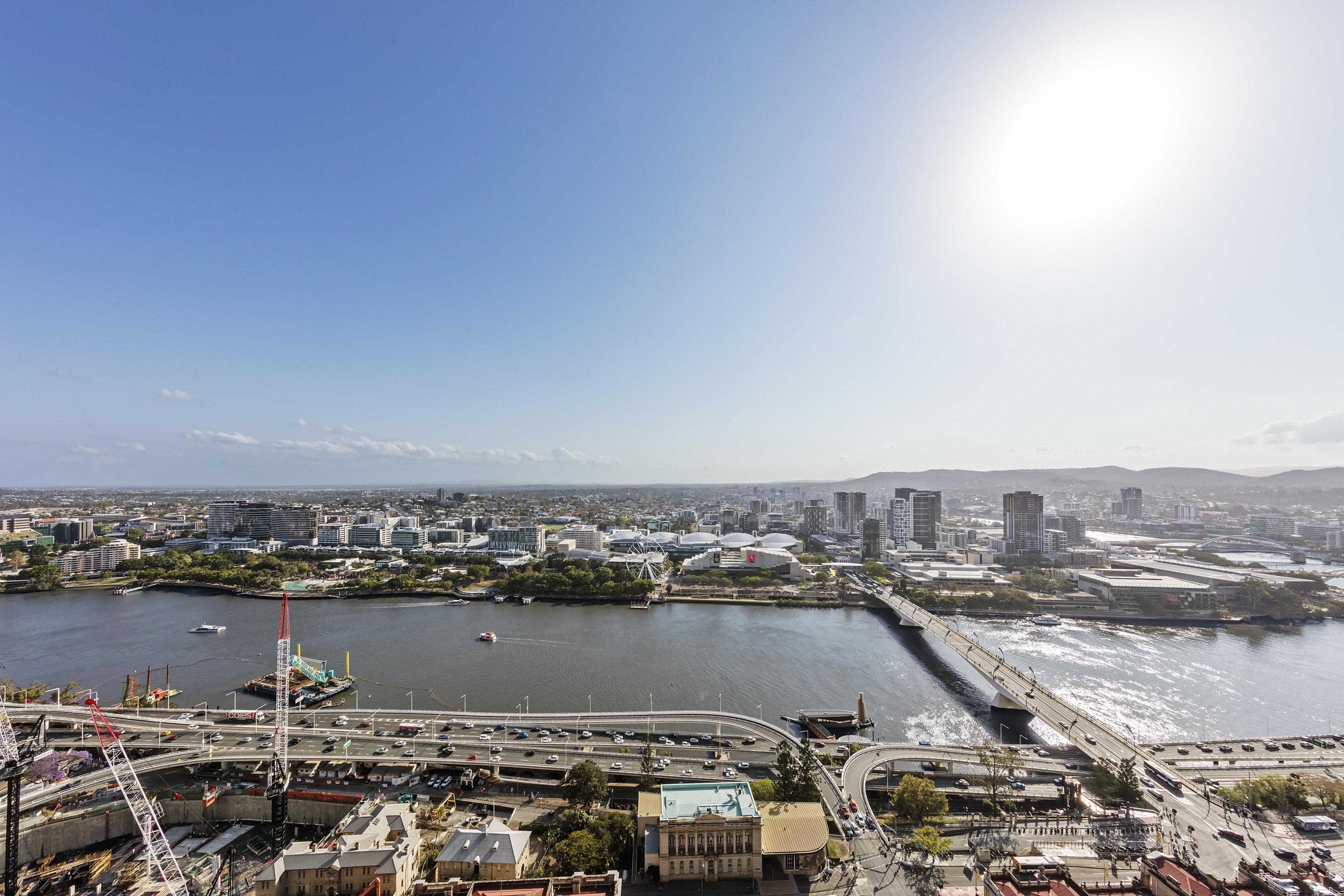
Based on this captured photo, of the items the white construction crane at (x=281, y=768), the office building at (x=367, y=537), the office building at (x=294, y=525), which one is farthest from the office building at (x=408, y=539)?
the white construction crane at (x=281, y=768)

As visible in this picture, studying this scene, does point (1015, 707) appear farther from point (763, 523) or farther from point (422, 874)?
point (763, 523)

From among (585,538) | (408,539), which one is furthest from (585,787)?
(408,539)

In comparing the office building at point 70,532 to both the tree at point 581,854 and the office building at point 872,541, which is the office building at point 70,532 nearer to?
the tree at point 581,854

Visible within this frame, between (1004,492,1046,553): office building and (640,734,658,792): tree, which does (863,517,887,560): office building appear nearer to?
(1004,492,1046,553): office building

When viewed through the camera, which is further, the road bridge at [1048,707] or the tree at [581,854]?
the road bridge at [1048,707]

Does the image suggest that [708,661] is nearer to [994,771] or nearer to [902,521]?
[994,771]

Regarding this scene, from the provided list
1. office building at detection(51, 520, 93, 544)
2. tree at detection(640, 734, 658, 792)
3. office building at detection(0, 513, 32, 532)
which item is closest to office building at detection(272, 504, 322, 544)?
office building at detection(51, 520, 93, 544)
